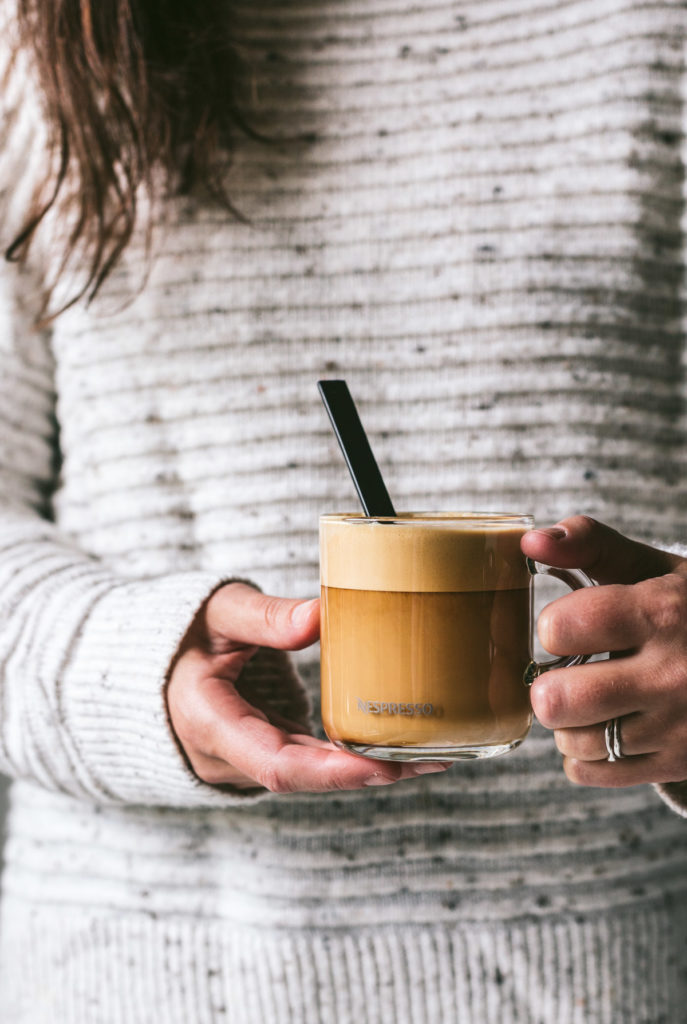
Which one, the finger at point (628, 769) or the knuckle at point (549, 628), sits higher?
the knuckle at point (549, 628)

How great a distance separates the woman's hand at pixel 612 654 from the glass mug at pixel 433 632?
3 cm

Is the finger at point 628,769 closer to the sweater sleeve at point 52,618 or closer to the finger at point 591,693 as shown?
the finger at point 591,693

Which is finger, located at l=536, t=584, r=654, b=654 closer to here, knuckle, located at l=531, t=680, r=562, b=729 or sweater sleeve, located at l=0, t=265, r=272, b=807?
knuckle, located at l=531, t=680, r=562, b=729

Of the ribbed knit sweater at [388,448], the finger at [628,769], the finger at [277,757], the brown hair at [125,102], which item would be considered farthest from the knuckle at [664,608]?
the brown hair at [125,102]

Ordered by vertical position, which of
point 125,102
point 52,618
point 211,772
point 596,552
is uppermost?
point 125,102

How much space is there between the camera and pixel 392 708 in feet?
2.06

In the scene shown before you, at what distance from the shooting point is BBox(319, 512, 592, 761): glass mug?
0.62 metres

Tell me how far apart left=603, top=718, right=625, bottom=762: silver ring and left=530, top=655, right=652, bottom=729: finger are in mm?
18

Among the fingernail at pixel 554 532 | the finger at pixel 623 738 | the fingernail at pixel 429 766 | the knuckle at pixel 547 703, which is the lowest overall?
the fingernail at pixel 429 766

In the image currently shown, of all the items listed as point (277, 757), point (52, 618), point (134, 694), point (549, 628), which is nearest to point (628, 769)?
point (549, 628)

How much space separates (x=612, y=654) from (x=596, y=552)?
0.07 m

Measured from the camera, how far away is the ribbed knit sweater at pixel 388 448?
2.99ft

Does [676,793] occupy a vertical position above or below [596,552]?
below

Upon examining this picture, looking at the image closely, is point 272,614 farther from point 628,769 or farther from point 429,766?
point 628,769
